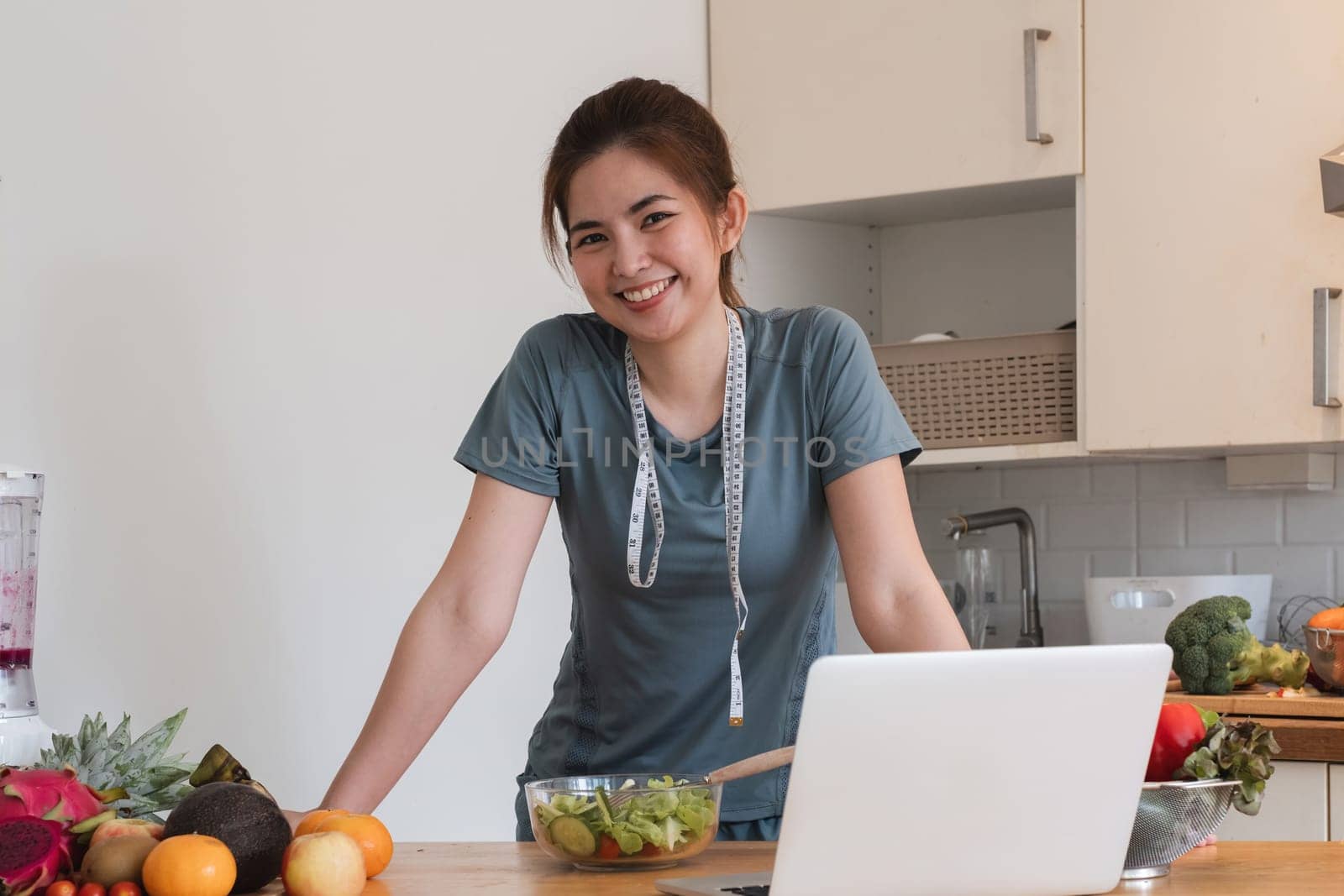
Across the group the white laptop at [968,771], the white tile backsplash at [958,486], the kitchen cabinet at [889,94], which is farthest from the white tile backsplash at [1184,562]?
the white laptop at [968,771]

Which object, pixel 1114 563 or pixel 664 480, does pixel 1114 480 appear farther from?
pixel 664 480

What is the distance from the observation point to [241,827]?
1.11 m

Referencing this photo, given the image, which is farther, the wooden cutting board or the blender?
the wooden cutting board

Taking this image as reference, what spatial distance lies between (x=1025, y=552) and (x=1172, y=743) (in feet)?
6.59

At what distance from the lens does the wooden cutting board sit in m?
2.40

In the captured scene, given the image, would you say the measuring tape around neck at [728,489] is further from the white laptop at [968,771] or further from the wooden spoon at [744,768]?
the white laptop at [968,771]

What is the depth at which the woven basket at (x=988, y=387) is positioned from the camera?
2.94 metres

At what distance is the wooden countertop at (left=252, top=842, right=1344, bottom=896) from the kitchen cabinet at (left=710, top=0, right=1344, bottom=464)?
1.52 meters

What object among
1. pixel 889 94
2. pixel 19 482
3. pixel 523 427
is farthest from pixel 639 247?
pixel 889 94

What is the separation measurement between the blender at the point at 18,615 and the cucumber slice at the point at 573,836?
932mm

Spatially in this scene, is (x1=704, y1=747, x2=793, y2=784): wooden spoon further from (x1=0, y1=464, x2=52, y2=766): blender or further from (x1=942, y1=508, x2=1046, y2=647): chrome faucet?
(x1=942, y1=508, x2=1046, y2=647): chrome faucet

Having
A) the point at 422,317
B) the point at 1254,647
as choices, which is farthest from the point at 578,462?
the point at 1254,647

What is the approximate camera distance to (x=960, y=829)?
1.04 meters

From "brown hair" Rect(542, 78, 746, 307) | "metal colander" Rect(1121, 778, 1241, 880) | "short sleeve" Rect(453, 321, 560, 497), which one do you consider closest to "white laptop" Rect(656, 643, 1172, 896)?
"metal colander" Rect(1121, 778, 1241, 880)
